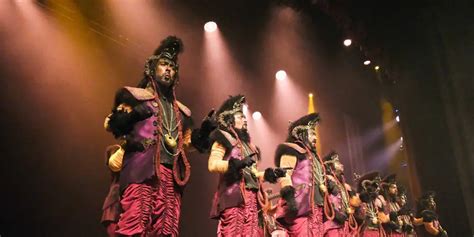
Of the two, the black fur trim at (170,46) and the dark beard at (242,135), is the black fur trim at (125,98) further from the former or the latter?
the dark beard at (242,135)

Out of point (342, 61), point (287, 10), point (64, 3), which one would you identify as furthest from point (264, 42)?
point (64, 3)

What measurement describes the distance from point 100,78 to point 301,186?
6.75ft

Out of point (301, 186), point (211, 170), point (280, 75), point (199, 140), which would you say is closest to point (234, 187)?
point (211, 170)

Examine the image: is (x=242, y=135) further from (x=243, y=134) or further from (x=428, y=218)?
(x=428, y=218)

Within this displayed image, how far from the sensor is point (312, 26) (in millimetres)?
6945

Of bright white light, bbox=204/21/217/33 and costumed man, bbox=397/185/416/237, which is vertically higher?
bright white light, bbox=204/21/217/33

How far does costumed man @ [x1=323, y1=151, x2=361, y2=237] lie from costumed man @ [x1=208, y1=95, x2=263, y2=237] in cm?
86

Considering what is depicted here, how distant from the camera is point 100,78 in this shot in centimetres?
456

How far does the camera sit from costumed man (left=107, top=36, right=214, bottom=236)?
254cm

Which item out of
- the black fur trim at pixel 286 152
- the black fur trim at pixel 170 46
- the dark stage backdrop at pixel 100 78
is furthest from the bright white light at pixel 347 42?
the black fur trim at pixel 170 46

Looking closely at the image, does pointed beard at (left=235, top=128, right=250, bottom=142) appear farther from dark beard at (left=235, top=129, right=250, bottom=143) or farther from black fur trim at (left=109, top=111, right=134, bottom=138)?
black fur trim at (left=109, top=111, right=134, bottom=138)

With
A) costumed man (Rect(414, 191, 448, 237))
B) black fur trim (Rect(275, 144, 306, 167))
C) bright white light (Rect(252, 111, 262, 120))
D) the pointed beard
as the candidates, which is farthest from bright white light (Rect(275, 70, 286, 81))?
the pointed beard

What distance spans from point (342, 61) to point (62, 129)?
4606 millimetres

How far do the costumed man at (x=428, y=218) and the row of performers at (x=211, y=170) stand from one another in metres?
1.36
